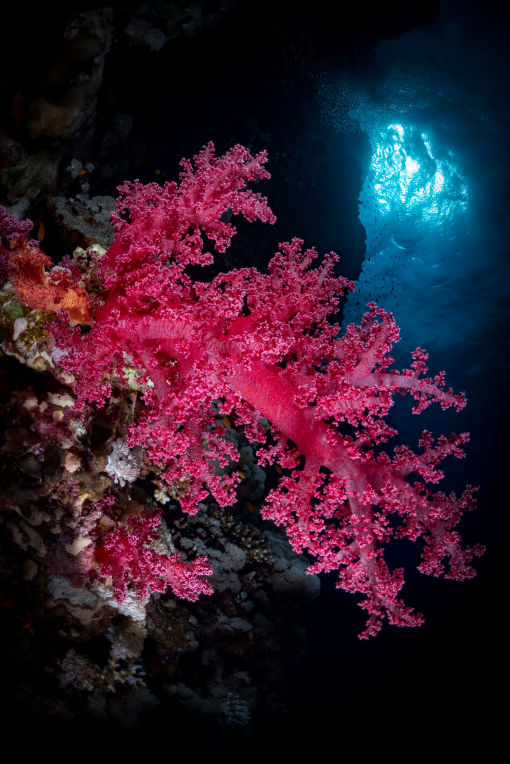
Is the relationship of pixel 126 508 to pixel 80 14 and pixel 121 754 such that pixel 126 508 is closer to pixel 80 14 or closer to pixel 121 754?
pixel 121 754

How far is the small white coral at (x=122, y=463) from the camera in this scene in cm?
365

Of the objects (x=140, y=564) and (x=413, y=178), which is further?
(x=413, y=178)

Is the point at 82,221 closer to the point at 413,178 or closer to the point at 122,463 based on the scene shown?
the point at 122,463

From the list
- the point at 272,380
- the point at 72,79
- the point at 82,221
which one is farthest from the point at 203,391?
the point at 72,79

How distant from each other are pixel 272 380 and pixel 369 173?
14790 millimetres

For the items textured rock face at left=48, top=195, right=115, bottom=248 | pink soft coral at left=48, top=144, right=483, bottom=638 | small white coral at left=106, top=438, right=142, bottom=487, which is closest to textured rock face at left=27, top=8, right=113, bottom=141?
textured rock face at left=48, top=195, right=115, bottom=248

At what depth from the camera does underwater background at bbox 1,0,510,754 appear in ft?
24.7

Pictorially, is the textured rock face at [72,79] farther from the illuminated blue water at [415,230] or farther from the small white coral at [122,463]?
the illuminated blue water at [415,230]

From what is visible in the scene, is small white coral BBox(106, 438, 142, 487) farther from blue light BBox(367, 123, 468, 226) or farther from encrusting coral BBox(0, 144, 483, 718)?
blue light BBox(367, 123, 468, 226)

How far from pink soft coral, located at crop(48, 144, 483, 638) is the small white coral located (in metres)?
0.65

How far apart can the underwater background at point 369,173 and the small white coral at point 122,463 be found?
236 centimetres

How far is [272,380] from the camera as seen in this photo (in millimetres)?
3174

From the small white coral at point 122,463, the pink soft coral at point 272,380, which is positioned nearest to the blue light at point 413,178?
the pink soft coral at point 272,380

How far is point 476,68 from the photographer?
1079cm
